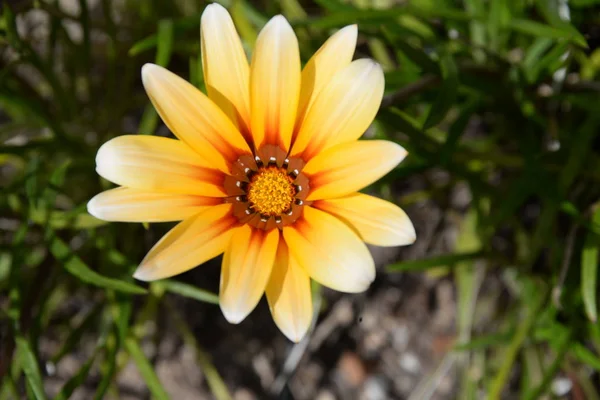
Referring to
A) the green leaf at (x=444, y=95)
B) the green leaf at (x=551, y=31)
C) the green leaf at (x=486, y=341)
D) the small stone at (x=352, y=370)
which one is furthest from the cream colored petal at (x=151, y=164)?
the small stone at (x=352, y=370)

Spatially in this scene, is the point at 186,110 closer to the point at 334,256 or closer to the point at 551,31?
the point at 334,256

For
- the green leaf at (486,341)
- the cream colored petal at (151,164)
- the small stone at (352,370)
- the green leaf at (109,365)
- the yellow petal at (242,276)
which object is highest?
the cream colored petal at (151,164)

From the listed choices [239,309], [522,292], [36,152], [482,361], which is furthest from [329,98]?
[482,361]

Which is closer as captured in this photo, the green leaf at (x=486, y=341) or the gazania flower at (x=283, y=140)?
the gazania flower at (x=283, y=140)

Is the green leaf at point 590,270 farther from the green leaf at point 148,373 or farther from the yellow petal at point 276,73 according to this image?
A: the green leaf at point 148,373

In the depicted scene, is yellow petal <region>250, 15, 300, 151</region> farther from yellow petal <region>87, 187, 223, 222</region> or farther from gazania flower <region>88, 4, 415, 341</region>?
yellow petal <region>87, 187, 223, 222</region>

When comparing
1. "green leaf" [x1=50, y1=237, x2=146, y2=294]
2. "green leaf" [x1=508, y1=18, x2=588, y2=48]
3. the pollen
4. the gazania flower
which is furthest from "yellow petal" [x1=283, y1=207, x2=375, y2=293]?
"green leaf" [x1=508, y1=18, x2=588, y2=48]

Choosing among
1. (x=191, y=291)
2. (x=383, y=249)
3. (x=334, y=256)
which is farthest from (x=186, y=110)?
(x=383, y=249)
